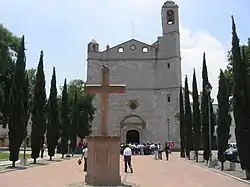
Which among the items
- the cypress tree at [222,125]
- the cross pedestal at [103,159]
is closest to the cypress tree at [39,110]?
the cypress tree at [222,125]

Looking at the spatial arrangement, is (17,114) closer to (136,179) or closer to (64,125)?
(136,179)

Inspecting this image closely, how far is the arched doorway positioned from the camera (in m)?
67.2

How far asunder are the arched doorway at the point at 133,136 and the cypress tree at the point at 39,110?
117 ft

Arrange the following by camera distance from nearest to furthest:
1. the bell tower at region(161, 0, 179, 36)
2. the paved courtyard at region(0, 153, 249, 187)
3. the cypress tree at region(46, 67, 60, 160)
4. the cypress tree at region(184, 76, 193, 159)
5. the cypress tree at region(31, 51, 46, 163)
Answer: the paved courtyard at region(0, 153, 249, 187)
the cypress tree at region(31, 51, 46, 163)
the cypress tree at region(46, 67, 60, 160)
the cypress tree at region(184, 76, 193, 159)
the bell tower at region(161, 0, 179, 36)

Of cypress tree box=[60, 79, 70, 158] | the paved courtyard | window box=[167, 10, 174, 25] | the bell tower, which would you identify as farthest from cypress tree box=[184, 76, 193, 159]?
window box=[167, 10, 174, 25]

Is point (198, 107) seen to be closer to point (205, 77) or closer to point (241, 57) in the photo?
point (205, 77)

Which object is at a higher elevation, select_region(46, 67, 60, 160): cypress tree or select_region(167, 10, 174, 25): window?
select_region(167, 10, 174, 25): window

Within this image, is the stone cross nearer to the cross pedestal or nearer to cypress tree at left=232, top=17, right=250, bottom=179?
the cross pedestal

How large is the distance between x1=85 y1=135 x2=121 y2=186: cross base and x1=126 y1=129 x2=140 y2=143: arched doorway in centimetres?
5275

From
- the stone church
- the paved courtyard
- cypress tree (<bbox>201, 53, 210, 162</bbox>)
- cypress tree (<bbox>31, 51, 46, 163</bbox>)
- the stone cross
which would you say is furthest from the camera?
the stone church

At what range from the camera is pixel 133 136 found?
6756cm

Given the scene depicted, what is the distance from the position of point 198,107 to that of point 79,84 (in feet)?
129

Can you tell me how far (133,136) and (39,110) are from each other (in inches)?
1455

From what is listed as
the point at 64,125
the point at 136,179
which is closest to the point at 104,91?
the point at 136,179
